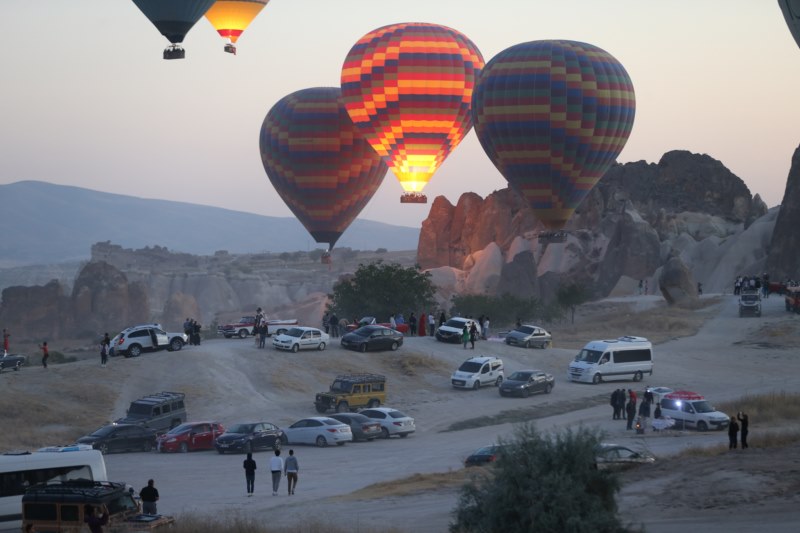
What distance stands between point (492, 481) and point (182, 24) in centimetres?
3163

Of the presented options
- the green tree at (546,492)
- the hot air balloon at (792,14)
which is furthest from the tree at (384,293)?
the green tree at (546,492)

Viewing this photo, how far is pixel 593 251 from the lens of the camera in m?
106

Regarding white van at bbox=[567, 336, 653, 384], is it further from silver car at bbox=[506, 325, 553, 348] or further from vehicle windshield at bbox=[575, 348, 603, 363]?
silver car at bbox=[506, 325, 553, 348]

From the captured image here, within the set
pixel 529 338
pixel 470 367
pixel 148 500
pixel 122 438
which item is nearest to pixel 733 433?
pixel 148 500

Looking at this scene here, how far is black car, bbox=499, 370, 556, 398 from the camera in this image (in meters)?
48.2

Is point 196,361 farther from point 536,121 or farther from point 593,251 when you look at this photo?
point 593,251

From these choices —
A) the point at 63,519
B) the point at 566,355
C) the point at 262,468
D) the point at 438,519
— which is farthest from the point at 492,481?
the point at 566,355

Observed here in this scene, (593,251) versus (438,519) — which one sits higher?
(593,251)

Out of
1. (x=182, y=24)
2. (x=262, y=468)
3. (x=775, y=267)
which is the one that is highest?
(x=182, y=24)

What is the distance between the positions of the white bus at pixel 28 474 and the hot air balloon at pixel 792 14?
15626 millimetres

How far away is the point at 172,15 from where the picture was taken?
4869 cm

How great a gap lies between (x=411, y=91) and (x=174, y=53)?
21595 millimetres

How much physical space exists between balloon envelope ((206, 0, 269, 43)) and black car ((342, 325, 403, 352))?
57.3ft

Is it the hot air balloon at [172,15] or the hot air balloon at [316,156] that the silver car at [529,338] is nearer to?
the hot air balloon at [316,156]
